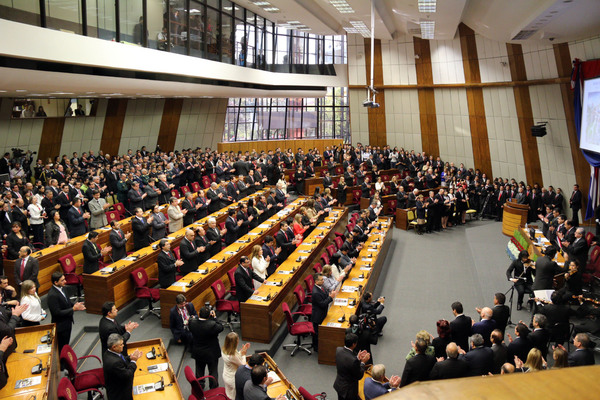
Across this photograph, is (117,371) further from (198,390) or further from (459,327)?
(459,327)

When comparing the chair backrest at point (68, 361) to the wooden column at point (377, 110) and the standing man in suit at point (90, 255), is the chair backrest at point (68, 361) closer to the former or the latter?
the standing man in suit at point (90, 255)

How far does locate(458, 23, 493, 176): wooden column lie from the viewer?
742 inches

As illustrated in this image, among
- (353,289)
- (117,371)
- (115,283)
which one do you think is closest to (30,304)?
(115,283)

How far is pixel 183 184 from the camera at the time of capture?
55.9 feet

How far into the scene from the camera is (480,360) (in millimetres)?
5953

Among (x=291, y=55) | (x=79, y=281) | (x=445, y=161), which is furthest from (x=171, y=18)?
(x=445, y=161)

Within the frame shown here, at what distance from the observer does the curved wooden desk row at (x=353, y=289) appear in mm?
7719

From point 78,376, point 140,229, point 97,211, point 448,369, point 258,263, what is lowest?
point 78,376

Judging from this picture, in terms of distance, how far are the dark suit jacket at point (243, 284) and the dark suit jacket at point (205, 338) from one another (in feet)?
6.31

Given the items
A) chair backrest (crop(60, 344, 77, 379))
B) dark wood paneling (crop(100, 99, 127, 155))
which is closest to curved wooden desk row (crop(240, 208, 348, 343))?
chair backrest (crop(60, 344, 77, 379))

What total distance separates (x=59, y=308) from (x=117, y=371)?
2032 mm

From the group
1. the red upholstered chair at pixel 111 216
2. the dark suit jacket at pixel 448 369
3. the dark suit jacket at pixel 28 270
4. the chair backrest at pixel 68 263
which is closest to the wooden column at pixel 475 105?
the red upholstered chair at pixel 111 216

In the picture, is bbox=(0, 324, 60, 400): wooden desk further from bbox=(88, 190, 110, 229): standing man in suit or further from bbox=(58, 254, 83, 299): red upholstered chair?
bbox=(88, 190, 110, 229): standing man in suit

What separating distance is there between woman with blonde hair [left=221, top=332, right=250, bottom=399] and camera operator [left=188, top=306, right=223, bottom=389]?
64 cm
